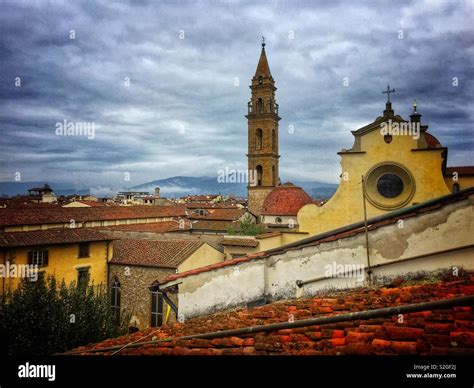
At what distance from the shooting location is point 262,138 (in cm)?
5262

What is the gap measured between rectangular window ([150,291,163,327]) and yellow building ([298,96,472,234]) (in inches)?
486

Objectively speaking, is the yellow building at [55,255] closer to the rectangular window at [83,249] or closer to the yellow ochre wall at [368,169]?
the rectangular window at [83,249]

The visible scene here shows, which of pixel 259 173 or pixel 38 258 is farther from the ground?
pixel 259 173

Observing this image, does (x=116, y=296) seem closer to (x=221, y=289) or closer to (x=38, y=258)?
(x=38, y=258)

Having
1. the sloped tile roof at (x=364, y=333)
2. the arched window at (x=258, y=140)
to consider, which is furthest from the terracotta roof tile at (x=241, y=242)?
the arched window at (x=258, y=140)

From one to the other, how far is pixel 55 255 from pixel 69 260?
0.98 meters

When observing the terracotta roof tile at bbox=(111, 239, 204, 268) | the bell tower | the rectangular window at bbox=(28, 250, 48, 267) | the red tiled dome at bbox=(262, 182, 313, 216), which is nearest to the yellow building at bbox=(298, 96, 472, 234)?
the terracotta roof tile at bbox=(111, 239, 204, 268)

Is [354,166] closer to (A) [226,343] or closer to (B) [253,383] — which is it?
(A) [226,343]

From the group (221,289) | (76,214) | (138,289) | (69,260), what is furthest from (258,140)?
(221,289)

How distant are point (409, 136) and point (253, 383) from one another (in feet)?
42.8

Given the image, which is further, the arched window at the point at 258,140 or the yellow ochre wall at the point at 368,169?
the arched window at the point at 258,140

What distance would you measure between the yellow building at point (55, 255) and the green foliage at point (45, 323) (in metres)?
6.68

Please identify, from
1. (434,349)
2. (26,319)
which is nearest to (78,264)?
(26,319)

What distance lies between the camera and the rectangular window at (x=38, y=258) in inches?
813
